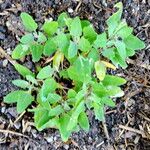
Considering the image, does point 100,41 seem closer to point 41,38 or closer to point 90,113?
point 41,38

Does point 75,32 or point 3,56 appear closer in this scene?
point 75,32

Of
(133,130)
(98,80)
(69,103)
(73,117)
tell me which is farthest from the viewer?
(133,130)

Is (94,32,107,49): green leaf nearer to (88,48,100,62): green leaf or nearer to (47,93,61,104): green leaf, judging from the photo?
(88,48,100,62): green leaf

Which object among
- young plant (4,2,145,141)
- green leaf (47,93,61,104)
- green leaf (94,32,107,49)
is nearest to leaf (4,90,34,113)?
young plant (4,2,145,141)

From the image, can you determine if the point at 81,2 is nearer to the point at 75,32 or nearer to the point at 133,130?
the point at 75,32

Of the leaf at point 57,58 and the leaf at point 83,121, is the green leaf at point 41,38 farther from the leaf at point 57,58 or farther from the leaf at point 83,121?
the leaf at point 83,121

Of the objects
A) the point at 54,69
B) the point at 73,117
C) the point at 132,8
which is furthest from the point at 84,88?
the point at 132,8

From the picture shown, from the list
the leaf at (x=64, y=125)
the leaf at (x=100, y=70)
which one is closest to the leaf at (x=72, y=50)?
the leaf at (x=100, y=70)
